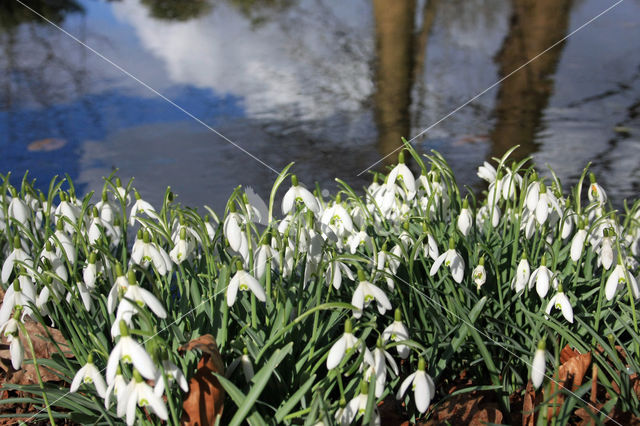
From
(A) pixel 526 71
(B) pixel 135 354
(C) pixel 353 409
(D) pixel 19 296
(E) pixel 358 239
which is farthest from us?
(A) pixel 526 71

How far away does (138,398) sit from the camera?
123cm

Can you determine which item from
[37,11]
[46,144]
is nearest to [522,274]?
[46,144]

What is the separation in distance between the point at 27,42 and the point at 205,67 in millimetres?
2599

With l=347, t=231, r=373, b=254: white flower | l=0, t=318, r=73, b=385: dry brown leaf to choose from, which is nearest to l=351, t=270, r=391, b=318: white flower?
l=347, t=231, r=373, b=254: white flower

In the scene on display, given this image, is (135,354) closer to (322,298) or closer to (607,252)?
(322,298)

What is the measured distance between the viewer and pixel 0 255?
2.29 meters

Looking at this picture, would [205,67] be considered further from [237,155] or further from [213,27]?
[237,155]

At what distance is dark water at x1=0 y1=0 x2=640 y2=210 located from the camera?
4547 mm

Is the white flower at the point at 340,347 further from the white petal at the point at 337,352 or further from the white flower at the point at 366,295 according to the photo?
the white flower at the point at 366,295

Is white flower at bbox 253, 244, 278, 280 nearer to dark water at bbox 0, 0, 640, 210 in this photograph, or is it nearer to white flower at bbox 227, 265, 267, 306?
Answer: white flower at bbox 227, 265, 267, 306

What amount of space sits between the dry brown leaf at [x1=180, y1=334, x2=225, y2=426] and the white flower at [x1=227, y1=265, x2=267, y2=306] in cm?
11

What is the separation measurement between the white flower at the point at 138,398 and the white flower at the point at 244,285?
0.31 meters

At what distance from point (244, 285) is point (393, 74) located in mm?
5186

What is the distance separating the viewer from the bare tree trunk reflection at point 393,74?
16.2 ft
